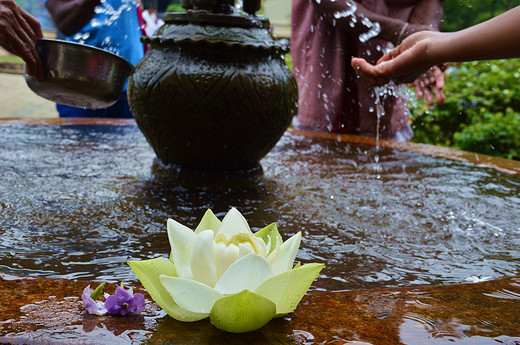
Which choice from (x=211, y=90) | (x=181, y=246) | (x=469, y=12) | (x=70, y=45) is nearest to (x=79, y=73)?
(x=70, y=45)

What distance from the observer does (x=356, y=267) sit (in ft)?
5.26

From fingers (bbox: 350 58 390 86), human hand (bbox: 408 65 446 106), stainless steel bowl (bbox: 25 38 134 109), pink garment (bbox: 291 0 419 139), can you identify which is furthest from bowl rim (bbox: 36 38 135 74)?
human hand (bbox: 408 65 446 106)

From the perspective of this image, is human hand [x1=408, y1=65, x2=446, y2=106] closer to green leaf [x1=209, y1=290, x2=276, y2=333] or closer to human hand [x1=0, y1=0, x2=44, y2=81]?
human hand [x1=0, y1=0, x2=44, y2=81]

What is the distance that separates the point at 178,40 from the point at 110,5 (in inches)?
99.0

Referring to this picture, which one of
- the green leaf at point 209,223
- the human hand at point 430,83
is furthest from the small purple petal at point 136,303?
the human hand at point 430,83

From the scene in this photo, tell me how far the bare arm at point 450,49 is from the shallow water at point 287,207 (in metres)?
0.52

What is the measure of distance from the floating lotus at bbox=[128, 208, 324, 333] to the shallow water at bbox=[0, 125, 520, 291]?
0.32m

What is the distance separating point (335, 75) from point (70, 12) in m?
1.88

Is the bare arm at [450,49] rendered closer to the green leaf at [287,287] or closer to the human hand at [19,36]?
the green leaf at [287,287]

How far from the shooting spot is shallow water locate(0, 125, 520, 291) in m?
1.61

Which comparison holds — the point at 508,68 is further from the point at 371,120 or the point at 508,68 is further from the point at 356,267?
the point at 356,267

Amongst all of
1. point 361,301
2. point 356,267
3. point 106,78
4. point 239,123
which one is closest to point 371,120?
point 239,123

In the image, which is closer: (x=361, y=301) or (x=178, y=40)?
(x=361, y=301)

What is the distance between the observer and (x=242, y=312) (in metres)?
1.05
